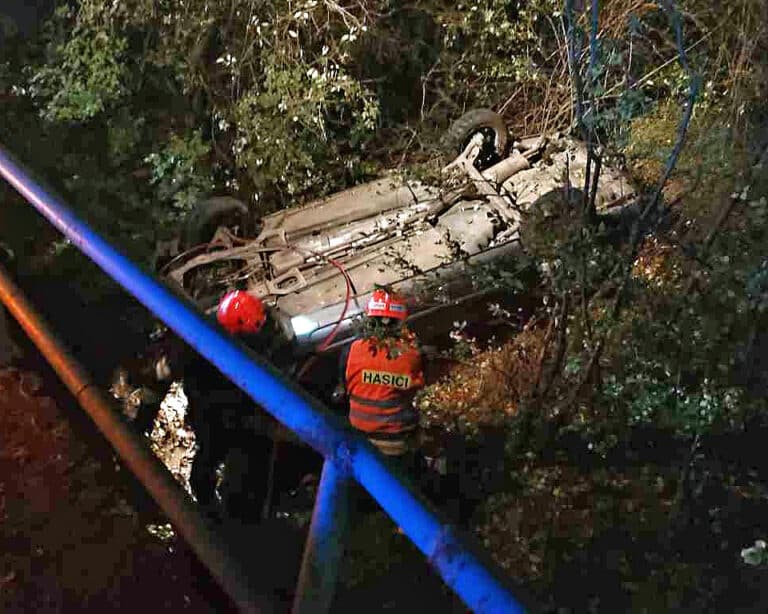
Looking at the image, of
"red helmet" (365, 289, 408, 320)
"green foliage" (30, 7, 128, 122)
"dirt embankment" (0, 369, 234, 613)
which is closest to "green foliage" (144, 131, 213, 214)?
"green foliage" (30, 7, 128, 122)

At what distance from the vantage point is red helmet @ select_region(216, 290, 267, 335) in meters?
4.54

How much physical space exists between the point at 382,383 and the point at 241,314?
100 cm

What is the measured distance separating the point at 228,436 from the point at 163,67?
4.76m

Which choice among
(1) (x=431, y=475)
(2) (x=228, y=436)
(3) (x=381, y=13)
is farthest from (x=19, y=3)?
(1) (x=431, y=475)

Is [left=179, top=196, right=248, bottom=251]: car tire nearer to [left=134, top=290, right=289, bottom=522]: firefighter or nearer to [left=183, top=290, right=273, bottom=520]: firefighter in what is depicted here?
[left=134, top=290, right=289, bottom=522]: firefighter

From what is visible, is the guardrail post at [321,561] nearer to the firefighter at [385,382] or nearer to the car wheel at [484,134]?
the firefighter at [385,382]

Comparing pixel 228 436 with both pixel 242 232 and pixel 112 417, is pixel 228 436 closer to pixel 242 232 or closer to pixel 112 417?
pixel 242 232

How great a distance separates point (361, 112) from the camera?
7438 mm

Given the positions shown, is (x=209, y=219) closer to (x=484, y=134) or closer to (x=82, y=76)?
(x=484, y=134)

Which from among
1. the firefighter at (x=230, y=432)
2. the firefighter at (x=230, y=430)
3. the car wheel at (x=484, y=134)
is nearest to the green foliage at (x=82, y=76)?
the car wheel at (x=484, y=134)

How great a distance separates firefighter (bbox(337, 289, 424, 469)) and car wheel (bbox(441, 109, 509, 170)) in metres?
2.84

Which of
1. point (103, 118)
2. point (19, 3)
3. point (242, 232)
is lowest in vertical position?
point (242, 232)

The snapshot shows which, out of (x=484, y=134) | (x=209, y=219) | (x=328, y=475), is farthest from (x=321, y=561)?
(x=484, y=134)

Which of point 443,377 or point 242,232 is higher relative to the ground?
point 242,232
